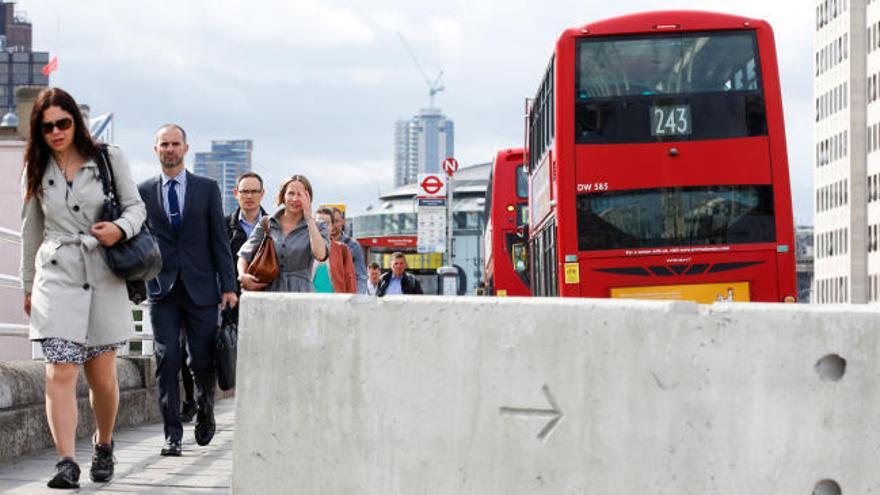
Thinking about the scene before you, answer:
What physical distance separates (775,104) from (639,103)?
4.46 feet

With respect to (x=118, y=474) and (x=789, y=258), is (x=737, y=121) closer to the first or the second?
(x=789, y=258)

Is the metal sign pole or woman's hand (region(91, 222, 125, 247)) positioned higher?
the metal sign pole

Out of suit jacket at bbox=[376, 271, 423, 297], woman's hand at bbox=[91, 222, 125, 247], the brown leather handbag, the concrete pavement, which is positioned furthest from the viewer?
suit jacket at bbox=[376, 271, 423, 297]

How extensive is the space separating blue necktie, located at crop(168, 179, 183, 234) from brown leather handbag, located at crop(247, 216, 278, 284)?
530 millimetres

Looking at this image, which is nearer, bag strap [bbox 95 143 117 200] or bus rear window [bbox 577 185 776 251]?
bag strap [bbox 95 143 117 200]

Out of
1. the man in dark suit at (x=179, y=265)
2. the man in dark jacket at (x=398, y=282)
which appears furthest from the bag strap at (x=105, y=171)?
the man in dark jacket at (x=398, y=282)

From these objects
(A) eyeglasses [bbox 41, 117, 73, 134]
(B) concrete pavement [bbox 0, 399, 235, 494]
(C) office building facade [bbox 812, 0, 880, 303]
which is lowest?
(B) concrete pavement [bbox 0, 399, 235, 494]

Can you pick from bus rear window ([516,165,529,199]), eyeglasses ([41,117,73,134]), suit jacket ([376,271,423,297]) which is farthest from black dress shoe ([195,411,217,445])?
bus rear window ([516,165,529,199])

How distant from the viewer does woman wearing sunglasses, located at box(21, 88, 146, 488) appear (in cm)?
824

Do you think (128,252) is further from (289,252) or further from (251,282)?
(289,252)

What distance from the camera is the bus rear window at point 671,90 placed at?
18062 millimetres

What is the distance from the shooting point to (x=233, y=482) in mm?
6605

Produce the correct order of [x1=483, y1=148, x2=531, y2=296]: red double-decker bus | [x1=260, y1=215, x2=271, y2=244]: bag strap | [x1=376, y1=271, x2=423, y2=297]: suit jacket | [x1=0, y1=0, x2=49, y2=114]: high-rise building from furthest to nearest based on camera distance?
1. [x1=0, y1=0, x2=49, y2=114]: high-rise building
2. [x1=483, y1=148, x2=531, y2=296]: red double-decker bus
3. [x1=376, y1=271, x2=423, y2=297]: suit jacket
4. [x1=260, y1=215, x2=271, y2=244]: bag strap

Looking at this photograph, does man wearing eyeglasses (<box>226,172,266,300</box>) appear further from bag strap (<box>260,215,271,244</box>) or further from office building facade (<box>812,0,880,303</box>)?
office building facade (<box>812,0,880,303</box>)
